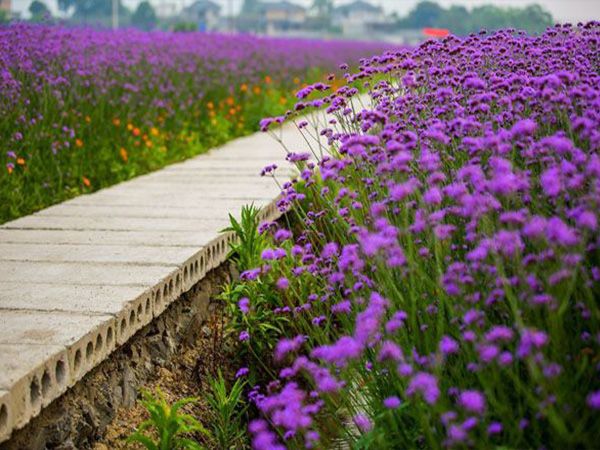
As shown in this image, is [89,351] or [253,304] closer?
[89,351]

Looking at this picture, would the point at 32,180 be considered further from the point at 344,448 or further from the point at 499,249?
the point at 499,249

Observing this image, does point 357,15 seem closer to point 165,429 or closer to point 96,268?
point 96,268

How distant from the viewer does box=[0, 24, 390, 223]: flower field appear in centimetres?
570

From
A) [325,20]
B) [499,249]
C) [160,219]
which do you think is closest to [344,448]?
[499,249]

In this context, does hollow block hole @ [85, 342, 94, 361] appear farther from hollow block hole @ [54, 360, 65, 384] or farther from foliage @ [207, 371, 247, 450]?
foliage @ [207, 371, 247, 450]

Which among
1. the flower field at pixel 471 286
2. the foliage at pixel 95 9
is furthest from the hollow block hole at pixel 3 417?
the foliage at pixel 95 9

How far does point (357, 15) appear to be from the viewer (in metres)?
146

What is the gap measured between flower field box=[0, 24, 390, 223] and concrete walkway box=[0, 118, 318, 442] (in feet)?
1.85

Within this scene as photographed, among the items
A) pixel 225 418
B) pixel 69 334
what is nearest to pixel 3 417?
pixel 69 334

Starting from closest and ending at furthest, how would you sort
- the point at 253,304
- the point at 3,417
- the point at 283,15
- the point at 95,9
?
the point at 3,417 < the point at 253,304 < the point at 95,9 < the point at 283,15

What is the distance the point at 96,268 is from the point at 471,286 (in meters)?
1.81

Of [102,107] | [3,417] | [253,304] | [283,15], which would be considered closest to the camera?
[3,417]

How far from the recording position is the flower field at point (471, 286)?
5.72ft

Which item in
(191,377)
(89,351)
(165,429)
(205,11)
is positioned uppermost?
(205,11)
